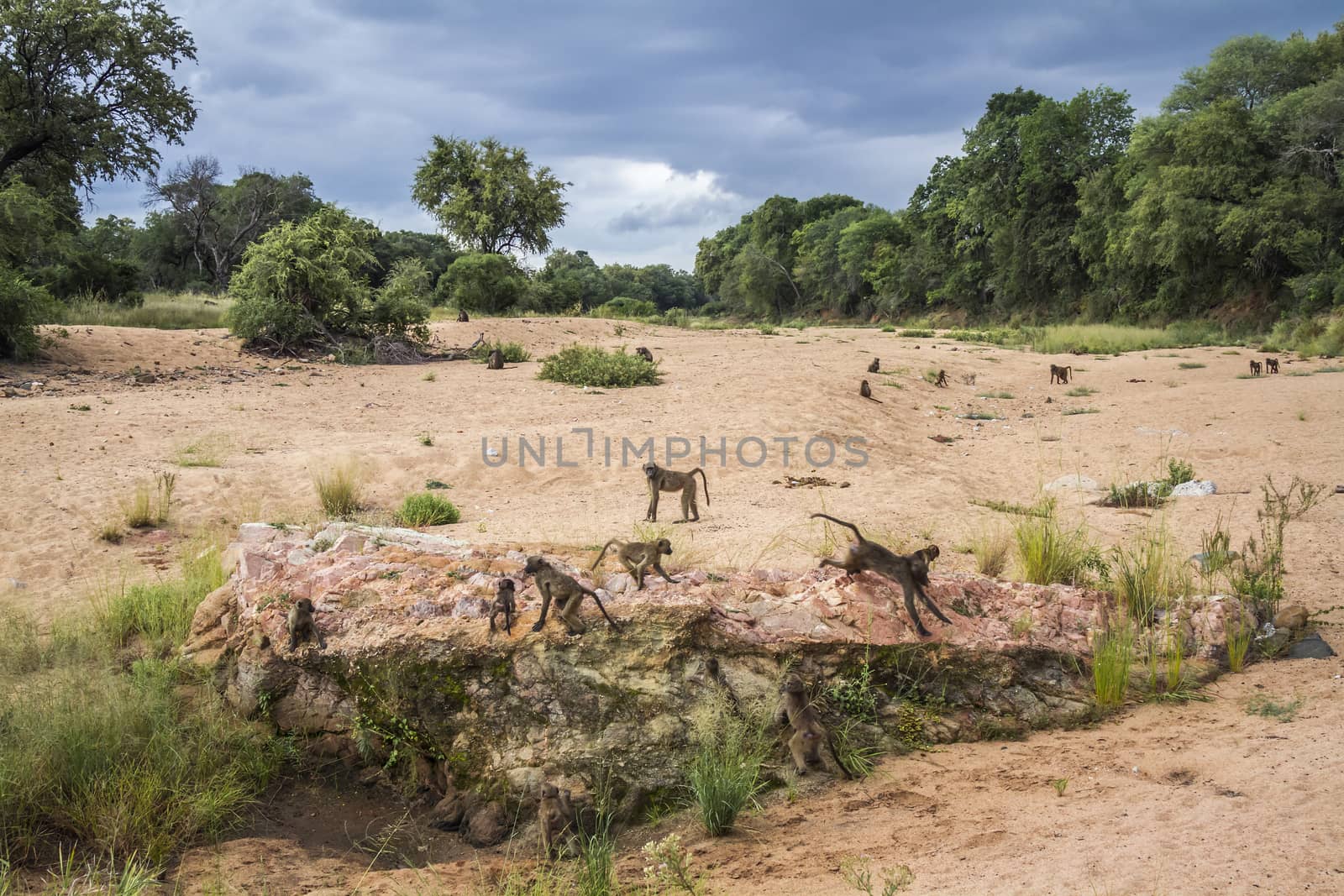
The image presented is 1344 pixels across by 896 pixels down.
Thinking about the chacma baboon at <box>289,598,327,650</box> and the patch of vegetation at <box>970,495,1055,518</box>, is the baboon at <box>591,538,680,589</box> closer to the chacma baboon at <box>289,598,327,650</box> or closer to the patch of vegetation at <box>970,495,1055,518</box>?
the chacma baboon at <box>289,598,327,650</box>

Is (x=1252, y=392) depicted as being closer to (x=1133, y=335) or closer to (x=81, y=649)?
(x=1133, y=335)

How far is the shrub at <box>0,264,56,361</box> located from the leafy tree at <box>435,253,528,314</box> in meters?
15.7

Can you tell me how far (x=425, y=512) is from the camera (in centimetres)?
809

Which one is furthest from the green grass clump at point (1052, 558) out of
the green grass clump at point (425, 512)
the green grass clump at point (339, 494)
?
the green grass clump at point (339, 494)

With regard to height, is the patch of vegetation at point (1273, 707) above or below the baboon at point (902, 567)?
below

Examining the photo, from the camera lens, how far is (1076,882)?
279cm

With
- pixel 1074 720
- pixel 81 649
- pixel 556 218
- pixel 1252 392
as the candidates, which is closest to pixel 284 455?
pixel 81 649

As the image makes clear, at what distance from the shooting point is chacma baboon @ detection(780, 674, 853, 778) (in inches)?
157

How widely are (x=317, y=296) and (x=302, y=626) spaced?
1717cm

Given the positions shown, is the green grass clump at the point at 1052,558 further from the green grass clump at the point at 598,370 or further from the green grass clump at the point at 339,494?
the green grass clump at the point at 598,370

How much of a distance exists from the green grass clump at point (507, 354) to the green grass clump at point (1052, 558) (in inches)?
592

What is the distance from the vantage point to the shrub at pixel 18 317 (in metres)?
15.7

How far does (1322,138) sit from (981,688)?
101 feet

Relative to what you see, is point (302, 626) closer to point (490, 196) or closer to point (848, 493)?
point (848, 493)
